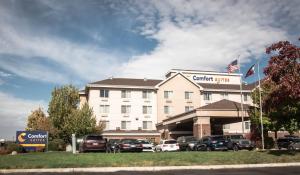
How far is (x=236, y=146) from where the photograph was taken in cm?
3266

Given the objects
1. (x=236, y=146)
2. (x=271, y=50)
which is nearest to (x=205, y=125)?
(x=236, y=146)

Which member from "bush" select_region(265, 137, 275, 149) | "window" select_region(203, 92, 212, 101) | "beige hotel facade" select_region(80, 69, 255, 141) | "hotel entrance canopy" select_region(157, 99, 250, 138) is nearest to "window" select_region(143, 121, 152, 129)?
"beige hotel facade" select_region(80, 69, 255, 141)

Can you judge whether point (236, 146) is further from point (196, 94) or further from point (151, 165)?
point (196, 94)

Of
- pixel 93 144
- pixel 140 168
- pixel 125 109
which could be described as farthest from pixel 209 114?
pixel 140 168

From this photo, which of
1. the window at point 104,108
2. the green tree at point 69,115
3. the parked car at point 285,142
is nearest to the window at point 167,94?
the window at point 104,108

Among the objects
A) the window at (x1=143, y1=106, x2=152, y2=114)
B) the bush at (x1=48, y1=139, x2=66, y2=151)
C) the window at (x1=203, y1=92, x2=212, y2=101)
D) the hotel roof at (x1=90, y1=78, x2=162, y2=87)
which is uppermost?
the hotel roof at (x1=90, y1=78, x2=162, y2=87)

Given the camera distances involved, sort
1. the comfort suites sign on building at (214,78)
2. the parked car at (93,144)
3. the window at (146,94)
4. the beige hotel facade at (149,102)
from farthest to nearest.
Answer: the comfort suites sign on building at (214,78) < the window at (146,94) < the beige hotel facade at (149,102) < the parked car at (93,144)

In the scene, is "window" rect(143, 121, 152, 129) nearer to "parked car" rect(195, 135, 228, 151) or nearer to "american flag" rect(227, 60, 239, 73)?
"american flag" rect(227, 60, 239, 73)

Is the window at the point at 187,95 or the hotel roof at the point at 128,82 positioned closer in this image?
the hotel roof at the point at 128,82

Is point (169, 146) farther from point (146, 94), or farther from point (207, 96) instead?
point (207, 96)

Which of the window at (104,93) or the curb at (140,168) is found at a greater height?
the window at (104,93)

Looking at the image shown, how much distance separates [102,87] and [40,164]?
143 feet

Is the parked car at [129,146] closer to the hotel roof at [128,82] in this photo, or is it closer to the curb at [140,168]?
the curb at [140,168]

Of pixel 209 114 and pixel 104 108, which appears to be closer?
pixel 209 114
